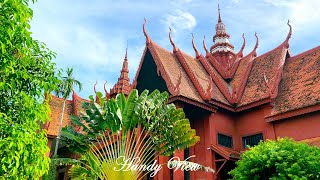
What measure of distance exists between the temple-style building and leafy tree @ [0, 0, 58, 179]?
322 inches

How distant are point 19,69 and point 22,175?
86.3 inches

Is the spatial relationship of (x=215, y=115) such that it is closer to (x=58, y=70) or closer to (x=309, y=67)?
(x=309, y=67)

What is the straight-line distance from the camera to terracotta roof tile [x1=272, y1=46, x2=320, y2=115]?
1466cm

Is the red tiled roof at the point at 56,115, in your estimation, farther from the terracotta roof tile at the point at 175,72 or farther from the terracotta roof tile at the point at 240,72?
the terracotta roof tile at the point at 240,72

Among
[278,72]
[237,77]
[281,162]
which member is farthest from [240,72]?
[281,162]

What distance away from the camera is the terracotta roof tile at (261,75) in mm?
16703

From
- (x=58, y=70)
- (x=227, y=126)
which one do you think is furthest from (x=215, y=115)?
(x=58, y=70)

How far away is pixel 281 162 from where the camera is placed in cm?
995

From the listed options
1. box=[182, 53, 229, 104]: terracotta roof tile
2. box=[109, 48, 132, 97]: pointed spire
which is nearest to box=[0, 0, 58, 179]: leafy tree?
box=[182, 53, 229, 104]: terracotta roof tile

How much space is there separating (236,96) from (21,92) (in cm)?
1230

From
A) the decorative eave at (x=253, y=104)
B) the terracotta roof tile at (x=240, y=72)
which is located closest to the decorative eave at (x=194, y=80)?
the decorative eave at (x=253, y=104)

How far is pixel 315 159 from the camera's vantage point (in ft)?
31.5

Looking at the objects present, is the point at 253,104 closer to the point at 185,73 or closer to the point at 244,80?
the point at 244,80

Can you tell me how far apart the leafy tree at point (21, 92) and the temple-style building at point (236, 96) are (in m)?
→ 8.19
